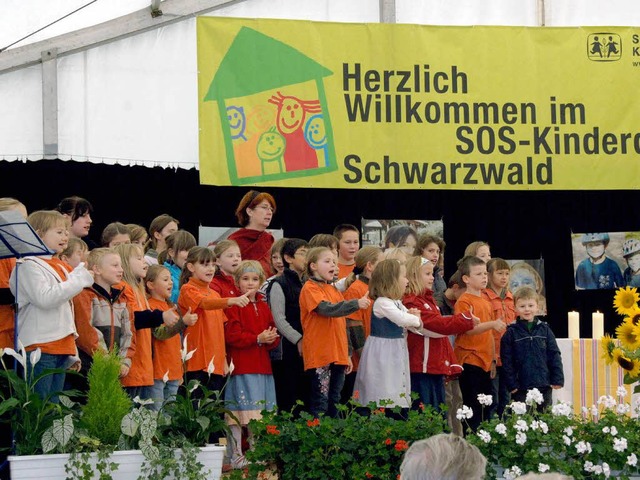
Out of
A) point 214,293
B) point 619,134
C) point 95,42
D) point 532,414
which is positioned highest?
point 95,42

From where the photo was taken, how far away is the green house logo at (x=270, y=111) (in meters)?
8.62

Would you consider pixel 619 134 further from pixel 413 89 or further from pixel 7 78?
pixel 7 78

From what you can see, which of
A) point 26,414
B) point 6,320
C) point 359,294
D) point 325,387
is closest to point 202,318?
point 325,387

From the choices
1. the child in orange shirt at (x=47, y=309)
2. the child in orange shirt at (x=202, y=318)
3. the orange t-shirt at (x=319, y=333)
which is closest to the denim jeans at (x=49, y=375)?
the child in orange shirt at (x=47, y=309)

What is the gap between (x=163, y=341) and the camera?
7.18 meters

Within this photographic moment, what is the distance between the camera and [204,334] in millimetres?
7402

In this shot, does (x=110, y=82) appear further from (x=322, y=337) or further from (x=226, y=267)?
(x=322, y=337)

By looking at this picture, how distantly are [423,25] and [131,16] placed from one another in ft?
7.76

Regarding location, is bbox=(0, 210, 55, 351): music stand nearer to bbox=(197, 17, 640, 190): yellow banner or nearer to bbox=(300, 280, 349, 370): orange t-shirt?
bbox=(300, 280, 349, 370): orange t-shirt

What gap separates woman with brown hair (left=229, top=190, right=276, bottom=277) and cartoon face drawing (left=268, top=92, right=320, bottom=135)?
0.61 meters

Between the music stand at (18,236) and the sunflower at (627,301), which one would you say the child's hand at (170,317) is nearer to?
the music stand at (18,236)

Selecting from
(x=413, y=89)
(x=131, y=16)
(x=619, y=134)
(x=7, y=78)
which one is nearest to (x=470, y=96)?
(x=413, y=89)

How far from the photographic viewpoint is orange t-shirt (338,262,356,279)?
8535mm

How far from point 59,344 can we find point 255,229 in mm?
2906
